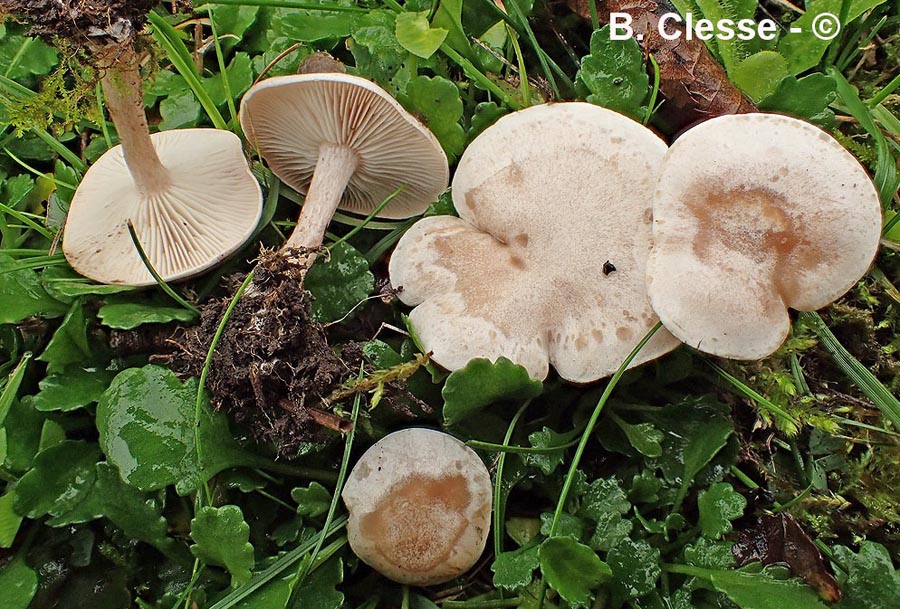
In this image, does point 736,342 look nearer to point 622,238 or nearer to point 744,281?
point 744,281

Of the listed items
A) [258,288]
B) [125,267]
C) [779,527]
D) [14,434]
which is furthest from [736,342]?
[14,434]

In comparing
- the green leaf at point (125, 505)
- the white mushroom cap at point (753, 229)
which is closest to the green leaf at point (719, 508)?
the white mushroom cap at point (753, 229)

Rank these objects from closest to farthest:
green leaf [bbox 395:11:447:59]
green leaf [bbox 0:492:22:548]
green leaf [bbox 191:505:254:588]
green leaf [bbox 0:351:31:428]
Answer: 1. green leaf [bbox 191:505:254:588]
2. green leaf [bbox 0:492:22:548]
3. green leaf [bbox 0:351:31:428]
4. green leaf [bbox 395:11:447:59]

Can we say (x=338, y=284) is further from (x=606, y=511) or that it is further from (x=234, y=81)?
(x=606, y=511)

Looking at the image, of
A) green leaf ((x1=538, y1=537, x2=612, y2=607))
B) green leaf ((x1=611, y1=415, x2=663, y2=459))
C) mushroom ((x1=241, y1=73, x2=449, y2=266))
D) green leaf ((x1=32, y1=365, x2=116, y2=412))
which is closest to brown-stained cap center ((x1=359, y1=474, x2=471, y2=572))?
green leaf ((x1=538, y1=537, x2=612, y2=607))

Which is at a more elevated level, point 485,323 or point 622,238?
point 622,238

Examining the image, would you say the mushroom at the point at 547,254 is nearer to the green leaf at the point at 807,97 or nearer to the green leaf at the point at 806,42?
the green leaf at the point at 807,97

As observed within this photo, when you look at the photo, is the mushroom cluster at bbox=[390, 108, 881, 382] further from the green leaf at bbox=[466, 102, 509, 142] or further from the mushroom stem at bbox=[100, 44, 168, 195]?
the mushroom stem at bbox=[100, 44, 168, 195]
